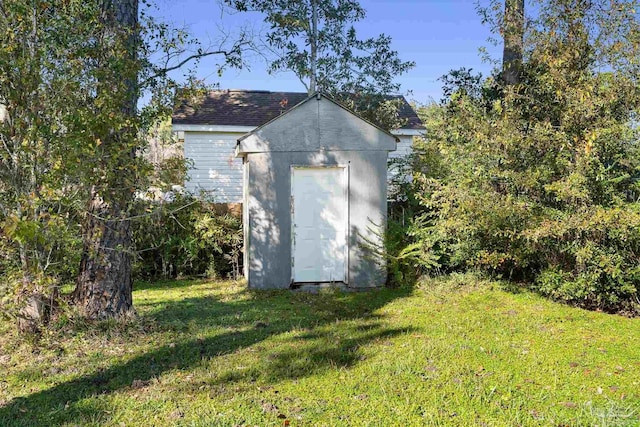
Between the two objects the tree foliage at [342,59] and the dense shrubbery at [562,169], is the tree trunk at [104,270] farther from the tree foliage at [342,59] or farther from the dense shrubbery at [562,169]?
the tree foliage at [342,59]

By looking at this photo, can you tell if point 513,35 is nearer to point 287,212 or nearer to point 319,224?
point 319,224

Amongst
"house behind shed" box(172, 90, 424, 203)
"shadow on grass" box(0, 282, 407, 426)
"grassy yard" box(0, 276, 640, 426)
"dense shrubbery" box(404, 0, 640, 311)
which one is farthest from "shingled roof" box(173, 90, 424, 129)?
"grassy yard" box(0, 276, 640, 426)

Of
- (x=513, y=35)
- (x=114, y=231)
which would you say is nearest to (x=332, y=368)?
(x=114, y=231)

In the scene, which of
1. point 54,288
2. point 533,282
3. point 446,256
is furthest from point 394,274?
point 54,288

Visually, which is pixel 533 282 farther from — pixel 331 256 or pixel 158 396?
pixel 158 396

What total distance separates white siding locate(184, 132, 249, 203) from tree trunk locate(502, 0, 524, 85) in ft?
30.4

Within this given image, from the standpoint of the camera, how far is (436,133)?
9789mm

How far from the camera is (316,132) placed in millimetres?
8695

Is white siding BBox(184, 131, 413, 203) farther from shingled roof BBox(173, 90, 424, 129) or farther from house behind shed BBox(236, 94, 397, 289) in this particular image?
house behind shed BBox(236, 94, 397, 289)

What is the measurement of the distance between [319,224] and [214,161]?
8041mm

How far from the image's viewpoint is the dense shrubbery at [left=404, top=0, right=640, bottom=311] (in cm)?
692

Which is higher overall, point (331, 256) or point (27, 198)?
point (27, 198)

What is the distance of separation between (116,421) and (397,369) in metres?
2.37

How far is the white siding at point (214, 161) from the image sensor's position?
1580 cm
